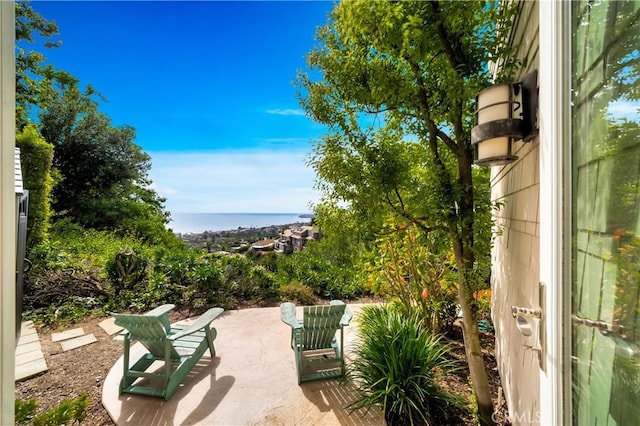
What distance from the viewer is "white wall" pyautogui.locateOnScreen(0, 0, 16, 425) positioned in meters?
0.78

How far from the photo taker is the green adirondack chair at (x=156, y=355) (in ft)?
8.54

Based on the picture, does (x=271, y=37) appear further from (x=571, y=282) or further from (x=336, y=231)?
(x=571, y=282)

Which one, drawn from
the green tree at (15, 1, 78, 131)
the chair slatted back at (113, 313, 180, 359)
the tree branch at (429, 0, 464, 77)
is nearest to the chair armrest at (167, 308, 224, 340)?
the chair slatted back at (113, 313, 180, 359)

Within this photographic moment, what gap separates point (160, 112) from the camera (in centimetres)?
1091

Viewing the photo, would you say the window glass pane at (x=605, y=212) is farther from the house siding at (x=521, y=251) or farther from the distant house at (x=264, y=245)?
the distant house at (x=264, y=245)

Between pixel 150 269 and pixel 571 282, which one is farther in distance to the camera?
pixel 150 269

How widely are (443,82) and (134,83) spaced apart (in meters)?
9.66

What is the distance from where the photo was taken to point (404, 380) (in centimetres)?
233

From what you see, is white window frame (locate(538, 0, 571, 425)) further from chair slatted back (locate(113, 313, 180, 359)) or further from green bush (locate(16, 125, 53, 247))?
green bush (locate(16, 125, 53, 247))

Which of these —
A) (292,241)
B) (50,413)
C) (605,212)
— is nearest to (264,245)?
(292,241)

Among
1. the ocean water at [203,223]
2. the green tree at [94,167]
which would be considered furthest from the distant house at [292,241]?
the green tree at [94,167]

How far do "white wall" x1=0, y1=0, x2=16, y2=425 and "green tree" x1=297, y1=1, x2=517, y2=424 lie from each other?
1594mm

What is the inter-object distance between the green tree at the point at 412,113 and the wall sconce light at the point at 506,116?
282mm

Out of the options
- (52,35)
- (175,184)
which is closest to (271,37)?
(52,35)
